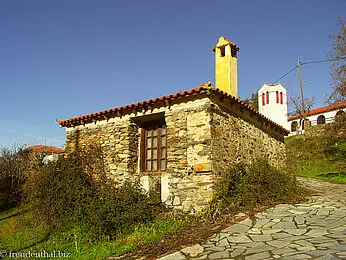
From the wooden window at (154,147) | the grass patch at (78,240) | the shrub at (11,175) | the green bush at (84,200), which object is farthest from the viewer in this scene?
the shrub at (11,175)

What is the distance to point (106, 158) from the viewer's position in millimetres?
8992

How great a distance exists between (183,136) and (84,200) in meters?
3.17

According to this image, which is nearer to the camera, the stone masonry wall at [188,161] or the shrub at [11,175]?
the stone masonry wall at [188,161]

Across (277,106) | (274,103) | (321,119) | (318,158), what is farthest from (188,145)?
(321,119)

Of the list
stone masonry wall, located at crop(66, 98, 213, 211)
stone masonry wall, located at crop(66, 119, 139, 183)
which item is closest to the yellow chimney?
stone masonry wall, located at crop(66, 98, 213, 211)

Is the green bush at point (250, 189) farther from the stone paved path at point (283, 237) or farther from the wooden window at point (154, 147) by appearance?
the wooden window at point (154, 147)

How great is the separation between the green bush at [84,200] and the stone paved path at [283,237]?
7.83 ft

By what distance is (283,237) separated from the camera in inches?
184

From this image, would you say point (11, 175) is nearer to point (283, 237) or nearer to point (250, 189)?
point (250, 189)

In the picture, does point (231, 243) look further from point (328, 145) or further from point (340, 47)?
point (328, 145)

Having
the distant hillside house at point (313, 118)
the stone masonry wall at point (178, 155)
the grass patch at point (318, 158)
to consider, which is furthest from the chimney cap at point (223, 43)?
the distant hillside house at point (313, 118)

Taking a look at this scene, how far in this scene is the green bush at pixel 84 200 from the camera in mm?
6527

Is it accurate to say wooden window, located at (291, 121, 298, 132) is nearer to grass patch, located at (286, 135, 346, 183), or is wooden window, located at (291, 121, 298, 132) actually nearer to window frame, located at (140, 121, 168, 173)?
grass patch, located at (286, 135, 346, 183)

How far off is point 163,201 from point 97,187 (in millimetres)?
2095
